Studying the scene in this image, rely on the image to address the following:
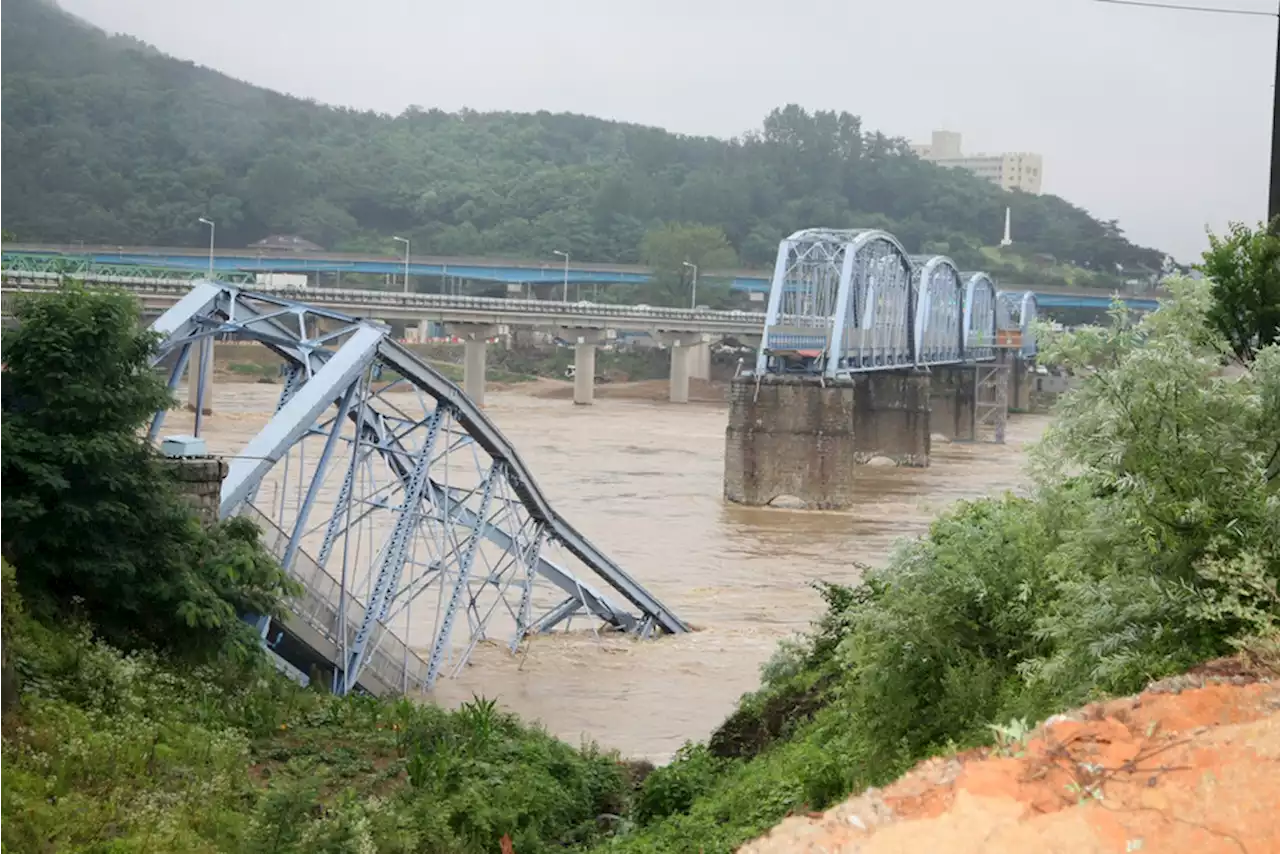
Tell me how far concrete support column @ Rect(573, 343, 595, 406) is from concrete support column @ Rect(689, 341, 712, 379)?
73.0ft

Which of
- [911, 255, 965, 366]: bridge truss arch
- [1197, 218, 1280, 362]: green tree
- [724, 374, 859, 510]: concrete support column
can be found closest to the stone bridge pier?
[724, 374, 859, 510]: concrete support column

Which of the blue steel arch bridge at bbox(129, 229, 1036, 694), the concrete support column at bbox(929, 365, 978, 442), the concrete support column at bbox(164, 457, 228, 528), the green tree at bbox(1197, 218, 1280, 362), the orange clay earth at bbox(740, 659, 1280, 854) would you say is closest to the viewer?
the orange clay earth at bbox(740, 659, 1280, 854)

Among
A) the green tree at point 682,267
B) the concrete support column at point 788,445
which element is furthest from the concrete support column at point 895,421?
the green tree at point 682,267

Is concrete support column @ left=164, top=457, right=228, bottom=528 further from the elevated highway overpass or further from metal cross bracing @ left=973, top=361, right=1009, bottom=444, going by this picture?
the elevated highway overpass

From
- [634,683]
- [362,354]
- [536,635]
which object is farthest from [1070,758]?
[536,635]

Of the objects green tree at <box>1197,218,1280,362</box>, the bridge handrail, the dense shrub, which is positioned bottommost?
the dense shrub

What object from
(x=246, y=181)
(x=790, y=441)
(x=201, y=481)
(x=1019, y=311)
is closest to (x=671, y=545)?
(x=790, y=441)

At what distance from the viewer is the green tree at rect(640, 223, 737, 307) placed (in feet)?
524

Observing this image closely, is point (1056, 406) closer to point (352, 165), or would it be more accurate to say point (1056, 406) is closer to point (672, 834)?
point (672, 834)

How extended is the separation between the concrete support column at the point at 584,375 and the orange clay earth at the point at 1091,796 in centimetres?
10936

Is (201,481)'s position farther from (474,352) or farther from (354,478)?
(474,352)

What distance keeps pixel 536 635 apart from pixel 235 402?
69.6 m

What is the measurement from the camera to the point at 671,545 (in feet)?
168

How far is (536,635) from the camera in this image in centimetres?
3241
